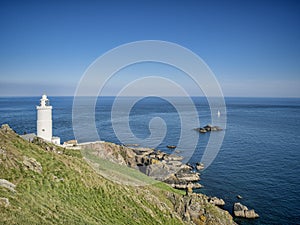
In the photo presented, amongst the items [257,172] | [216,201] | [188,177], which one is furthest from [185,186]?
[257,172]

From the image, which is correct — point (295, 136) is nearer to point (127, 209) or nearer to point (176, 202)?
point (176, 202)

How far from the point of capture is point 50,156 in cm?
1805

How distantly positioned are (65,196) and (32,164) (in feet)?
10.6

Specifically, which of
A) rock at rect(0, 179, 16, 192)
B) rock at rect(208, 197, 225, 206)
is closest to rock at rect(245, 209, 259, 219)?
rock at rect(208, 197, 225, 206)

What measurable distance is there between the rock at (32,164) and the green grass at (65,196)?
280mm

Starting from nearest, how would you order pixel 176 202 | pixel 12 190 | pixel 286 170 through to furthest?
pixel 12 190 < pixel 176 202 < pixel 286 170

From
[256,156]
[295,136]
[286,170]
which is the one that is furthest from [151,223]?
[295,136]

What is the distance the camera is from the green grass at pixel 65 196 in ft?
38.6

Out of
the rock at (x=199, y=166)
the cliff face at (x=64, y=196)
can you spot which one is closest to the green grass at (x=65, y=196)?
the cliff face at (x=64, y=196)

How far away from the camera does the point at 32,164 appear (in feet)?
51.1

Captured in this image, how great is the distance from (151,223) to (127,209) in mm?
2016

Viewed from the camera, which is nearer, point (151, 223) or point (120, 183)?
point (151, 223)

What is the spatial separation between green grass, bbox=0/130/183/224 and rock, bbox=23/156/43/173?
0.28 meters

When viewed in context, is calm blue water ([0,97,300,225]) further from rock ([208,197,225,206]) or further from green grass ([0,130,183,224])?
green grass ([0,130,183,224])
